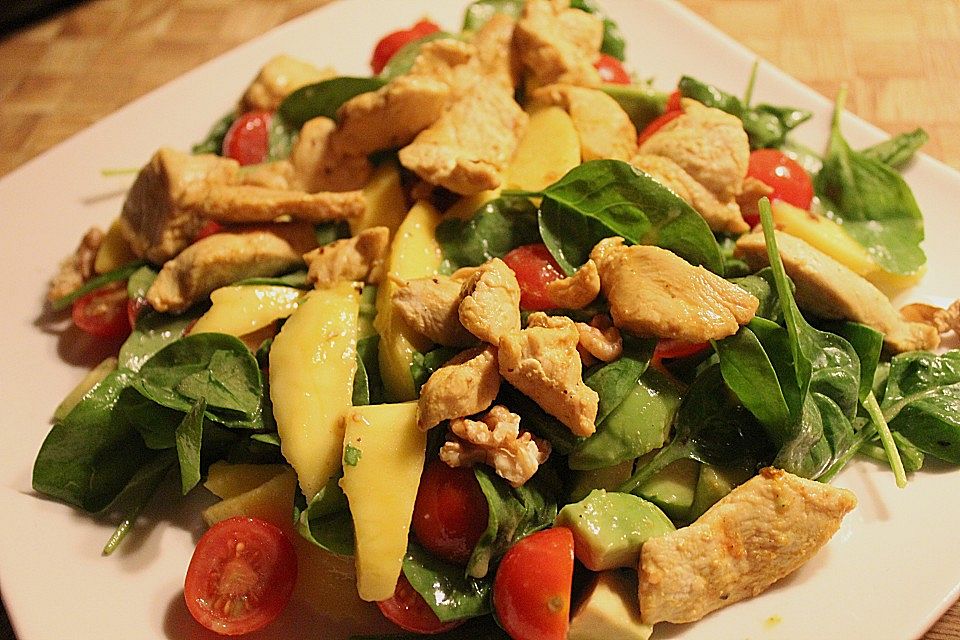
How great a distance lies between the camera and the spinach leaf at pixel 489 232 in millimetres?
2926

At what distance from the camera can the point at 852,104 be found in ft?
14.1

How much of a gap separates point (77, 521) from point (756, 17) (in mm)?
4270

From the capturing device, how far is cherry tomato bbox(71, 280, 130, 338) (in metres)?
3.30

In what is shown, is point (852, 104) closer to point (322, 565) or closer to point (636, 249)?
point (636, 249)

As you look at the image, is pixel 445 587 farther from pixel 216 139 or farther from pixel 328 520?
pixel 216 139

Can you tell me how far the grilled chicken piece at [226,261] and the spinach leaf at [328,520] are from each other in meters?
0.93

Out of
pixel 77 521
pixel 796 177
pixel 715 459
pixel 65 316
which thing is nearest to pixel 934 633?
pixel 715 459

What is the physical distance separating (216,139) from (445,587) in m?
2.46

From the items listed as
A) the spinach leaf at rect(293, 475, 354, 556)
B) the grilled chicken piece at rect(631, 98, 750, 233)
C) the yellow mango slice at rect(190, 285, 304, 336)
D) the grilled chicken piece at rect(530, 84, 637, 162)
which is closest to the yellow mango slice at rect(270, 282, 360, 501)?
the spinach leaf at rect(293, 475, 354, 556)

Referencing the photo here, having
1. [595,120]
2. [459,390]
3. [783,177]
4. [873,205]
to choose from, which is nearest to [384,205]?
[595,120]

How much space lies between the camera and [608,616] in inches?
88.7

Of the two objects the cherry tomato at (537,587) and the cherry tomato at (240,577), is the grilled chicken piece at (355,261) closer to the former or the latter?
the cherry tomato at (240,577)

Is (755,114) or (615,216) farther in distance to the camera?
(755,114)

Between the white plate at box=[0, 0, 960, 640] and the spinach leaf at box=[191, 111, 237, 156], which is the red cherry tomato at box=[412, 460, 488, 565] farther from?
the spinach leaf at box=[191, 111, 237, 156]
